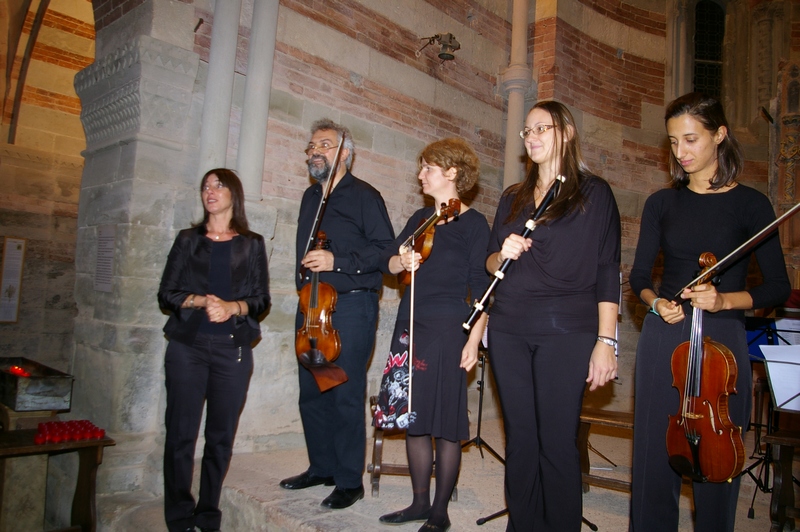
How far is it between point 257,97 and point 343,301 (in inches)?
71.4

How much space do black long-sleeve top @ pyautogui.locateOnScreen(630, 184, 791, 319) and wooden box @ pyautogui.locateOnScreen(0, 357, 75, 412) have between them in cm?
358

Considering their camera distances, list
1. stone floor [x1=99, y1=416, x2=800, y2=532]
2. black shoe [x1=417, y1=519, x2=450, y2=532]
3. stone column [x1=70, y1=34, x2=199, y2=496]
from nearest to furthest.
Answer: black shoe [x1=417, y1=519, x2=450, y2=532] < stone floor [x1=99, y1=416, x2=800, y2=532] < stone column [x1=70, y1=34, x2=199, y2=496]

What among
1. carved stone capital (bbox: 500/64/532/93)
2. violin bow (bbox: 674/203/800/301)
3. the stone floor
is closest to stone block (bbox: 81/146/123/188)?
the stone floor

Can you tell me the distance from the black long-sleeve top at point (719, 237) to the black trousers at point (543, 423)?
0.50 m

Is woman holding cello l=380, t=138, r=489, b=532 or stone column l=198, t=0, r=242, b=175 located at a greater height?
stone column l=198, t=0, r=242, b=175

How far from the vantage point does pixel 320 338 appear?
2863 mm

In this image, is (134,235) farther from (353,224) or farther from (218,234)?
(353,224)

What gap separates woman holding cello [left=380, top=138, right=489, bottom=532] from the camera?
257 cm

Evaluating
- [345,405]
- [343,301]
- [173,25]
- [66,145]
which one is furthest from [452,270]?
[66,145]

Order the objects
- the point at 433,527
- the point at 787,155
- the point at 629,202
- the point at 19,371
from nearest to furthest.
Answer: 1. the point at 433,527
2. the point at 19,371
3. the point at 629,202
4. the point at 787,155

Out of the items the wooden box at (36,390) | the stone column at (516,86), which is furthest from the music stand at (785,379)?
the wooden box at (36,390)

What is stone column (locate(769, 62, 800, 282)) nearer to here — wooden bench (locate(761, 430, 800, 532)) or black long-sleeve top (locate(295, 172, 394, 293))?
wooden bench (locate(761, 430, 800, 532))

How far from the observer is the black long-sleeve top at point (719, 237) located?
82.2 inches

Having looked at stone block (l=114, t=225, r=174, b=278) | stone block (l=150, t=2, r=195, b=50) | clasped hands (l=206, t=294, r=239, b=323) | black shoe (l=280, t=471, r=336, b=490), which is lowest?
black shoe (l=280, t=471, r=336, b=490)
